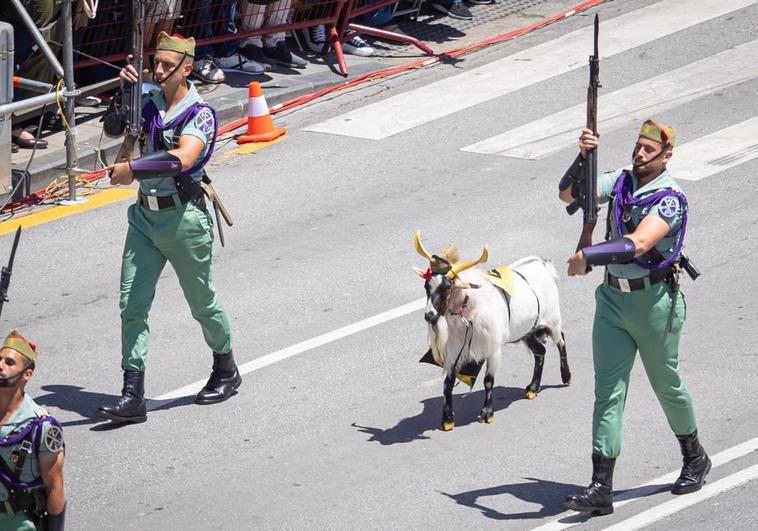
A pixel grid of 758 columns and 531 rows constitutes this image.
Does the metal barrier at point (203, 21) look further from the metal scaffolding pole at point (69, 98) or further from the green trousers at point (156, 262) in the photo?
the green trousers at point (156, 262)

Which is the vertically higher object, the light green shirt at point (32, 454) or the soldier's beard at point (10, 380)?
the soldier's beard at point (10, 380)

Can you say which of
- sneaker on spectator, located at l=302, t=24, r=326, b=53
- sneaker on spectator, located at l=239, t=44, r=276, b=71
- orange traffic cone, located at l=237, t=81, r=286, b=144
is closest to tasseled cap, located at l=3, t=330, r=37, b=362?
orange traffic cone, located at l=237, t=81, r=286, b=144

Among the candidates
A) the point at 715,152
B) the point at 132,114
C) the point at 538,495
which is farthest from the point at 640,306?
the point at 715,152

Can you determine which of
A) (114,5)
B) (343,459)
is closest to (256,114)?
(114,5)

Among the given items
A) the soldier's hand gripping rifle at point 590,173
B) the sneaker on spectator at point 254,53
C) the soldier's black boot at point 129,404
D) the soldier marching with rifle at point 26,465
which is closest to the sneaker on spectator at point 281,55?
the sneaker on spectator at point 254,53

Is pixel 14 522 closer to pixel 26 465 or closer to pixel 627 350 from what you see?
pixel 26 465

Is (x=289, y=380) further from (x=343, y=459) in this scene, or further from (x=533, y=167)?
(x=533, y=167)

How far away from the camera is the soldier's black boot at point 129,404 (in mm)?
8664

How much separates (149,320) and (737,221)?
5.01 metres

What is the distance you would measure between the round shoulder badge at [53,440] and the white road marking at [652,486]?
2.67 metres

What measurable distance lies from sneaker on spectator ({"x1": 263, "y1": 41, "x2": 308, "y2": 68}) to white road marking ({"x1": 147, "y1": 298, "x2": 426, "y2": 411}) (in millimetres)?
6626

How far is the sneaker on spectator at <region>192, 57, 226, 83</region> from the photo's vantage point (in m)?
15.6

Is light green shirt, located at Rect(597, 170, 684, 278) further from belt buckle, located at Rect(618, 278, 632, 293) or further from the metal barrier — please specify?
the metal barrier

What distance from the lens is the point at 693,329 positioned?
9828 millimetres
